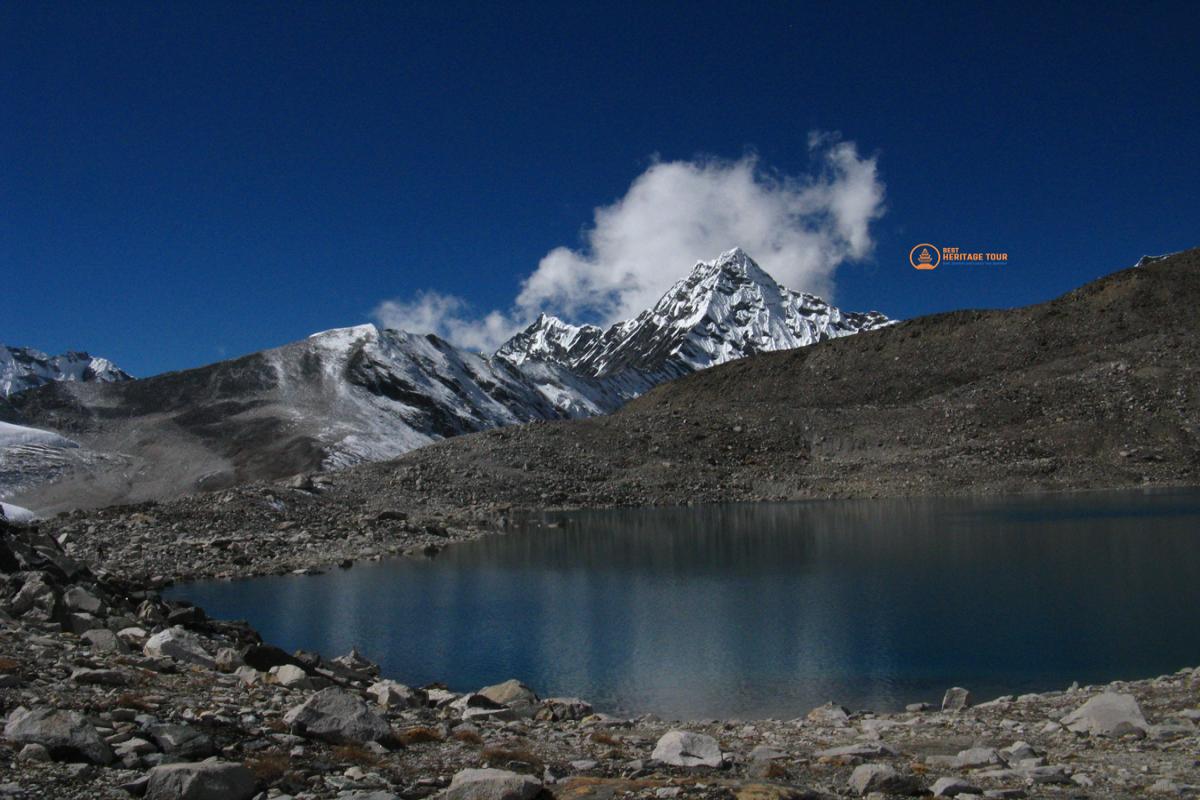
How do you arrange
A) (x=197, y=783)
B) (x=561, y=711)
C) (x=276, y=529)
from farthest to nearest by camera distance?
(x=276, y=529) < (x=561, y=711) < (x=197, y=783)

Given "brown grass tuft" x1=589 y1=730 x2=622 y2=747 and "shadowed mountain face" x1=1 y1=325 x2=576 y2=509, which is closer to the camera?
"brown grass tuft" x1=589 y1=730 x2=622 y2=747

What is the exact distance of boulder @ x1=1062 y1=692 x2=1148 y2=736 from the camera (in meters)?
12.5

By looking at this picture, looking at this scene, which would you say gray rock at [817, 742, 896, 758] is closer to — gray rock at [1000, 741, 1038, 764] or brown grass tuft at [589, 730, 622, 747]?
gray rock at [1000, 741, 1038, 764]

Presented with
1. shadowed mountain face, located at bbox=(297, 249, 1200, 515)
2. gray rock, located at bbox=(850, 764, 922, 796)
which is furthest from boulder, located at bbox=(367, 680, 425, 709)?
shadowed mountain face, located at bbox=(297, 249, 1200, 515)

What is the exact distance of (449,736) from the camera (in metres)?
12.2

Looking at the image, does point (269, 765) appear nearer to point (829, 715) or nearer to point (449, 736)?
point (449, 736)

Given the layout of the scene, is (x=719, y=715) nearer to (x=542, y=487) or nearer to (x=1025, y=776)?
(x=1025, y=776)

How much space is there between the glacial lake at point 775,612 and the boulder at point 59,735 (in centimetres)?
1142

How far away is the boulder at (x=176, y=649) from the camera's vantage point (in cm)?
1471

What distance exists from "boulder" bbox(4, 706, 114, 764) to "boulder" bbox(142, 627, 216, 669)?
607 cm

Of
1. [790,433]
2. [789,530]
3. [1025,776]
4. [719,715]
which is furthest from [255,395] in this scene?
[1025,776]

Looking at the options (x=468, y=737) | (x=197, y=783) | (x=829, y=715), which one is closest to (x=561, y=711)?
(x=468, y=737)

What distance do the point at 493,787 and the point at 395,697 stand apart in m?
7.43

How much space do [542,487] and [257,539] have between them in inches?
1263
